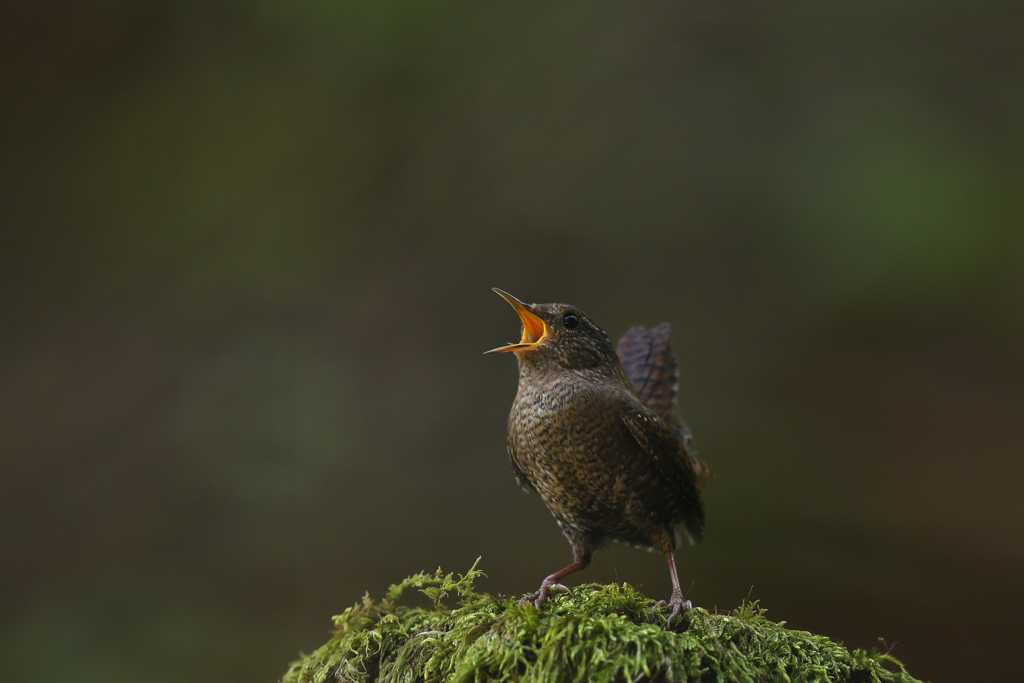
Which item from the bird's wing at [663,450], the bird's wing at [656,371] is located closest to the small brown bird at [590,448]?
the bird's wing at [663,450]

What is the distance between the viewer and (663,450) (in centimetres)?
207

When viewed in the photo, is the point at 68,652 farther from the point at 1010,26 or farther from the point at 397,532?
the point at 1010,26

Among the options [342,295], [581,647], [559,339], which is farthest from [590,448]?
[342,295]

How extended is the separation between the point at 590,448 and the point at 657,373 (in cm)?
95

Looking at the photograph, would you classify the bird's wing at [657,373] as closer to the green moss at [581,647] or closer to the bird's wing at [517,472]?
the bird's wing at [517,472]

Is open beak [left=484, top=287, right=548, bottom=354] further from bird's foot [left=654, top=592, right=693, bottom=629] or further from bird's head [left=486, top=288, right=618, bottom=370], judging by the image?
bird's foot [left=654, top=592, right=693, bottom=629]

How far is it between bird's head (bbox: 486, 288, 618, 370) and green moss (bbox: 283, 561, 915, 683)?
72 cm

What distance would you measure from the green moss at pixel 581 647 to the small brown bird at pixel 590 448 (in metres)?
0.17

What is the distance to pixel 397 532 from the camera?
457cm

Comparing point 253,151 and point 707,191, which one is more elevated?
point 707,191

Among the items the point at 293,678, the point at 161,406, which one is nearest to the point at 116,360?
the point at 161,406

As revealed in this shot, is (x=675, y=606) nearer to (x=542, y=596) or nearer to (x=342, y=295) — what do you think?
(x=542, y=596)

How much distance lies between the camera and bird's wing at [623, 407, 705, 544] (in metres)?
2.03

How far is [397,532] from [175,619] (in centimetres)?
162
